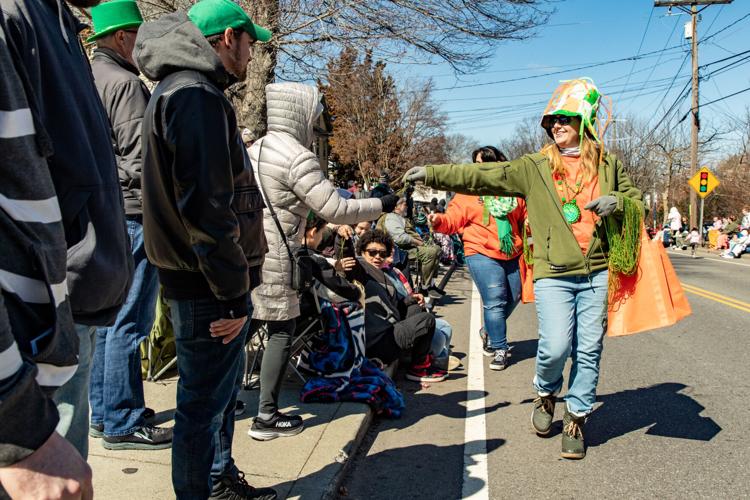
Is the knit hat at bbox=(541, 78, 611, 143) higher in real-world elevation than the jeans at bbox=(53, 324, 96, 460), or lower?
higher

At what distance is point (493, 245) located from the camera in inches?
241

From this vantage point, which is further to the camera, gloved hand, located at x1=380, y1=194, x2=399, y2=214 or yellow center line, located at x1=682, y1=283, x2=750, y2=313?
yellow center line, located at x1=682, y1=283, x2=750, y2=313

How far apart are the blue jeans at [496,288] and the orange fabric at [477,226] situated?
90 mm

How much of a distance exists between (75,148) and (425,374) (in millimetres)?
4667

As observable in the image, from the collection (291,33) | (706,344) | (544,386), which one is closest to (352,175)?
(291,33)

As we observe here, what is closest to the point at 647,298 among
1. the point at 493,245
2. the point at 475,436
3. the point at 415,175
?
the point at 475,436

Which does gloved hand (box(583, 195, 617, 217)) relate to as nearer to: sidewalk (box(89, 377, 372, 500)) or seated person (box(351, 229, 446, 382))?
sidewalk (box(89, 377, 372, 500))

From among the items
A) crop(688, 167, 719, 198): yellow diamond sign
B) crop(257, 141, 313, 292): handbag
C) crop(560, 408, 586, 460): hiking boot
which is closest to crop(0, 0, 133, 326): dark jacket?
crop(257, 141, 313, 292): handbag

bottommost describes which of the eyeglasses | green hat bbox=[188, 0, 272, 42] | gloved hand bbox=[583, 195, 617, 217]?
gloved hand bbox=[583, 195, 617, 217]

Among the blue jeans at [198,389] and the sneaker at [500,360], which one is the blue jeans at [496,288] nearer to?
the sneaker at [500,360]

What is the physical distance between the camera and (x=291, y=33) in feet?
31.8

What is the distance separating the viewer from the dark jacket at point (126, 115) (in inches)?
134

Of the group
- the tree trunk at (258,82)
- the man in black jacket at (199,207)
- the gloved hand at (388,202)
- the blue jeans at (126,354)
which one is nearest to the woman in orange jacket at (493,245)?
the gloved hand at (388,202)

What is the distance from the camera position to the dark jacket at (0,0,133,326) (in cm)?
127
